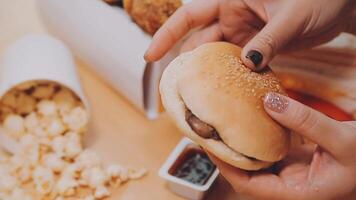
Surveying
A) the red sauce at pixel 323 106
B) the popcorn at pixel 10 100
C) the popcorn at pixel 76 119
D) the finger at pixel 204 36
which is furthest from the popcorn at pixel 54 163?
the red sauce at pixel 323 106

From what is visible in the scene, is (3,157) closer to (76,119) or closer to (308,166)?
(76,119)

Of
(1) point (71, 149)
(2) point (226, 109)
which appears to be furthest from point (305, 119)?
(1) point (71, 149)

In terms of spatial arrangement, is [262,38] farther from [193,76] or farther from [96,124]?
[96,124]

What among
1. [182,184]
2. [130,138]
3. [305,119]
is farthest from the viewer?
[130,138]

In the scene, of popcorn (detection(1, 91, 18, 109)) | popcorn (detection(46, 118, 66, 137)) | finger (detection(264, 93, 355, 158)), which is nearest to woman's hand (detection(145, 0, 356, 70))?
finger (detection(264, 93, 355, 158))

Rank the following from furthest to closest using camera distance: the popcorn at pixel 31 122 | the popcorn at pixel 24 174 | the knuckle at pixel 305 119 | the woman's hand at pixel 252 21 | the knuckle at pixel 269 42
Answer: the popcorn at pixel 31 122 → the popcorn at pixel 24 174 → the woman's hand at pixel 252 21 → the knuckle at pixel 269 42 → the knuckle at pixel 305 119

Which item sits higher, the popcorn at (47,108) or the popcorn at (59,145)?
the popcorn at (47,108)

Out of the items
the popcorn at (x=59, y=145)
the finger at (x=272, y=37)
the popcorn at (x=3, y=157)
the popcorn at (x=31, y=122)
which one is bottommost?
the popcorn at (x=59, y=145)

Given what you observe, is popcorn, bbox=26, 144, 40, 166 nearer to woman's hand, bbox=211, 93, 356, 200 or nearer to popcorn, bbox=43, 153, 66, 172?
popcorn, bbox=43, 153, 66, 172

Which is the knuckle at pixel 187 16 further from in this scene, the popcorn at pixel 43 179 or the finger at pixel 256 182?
the popcorn at pixel 43 179
